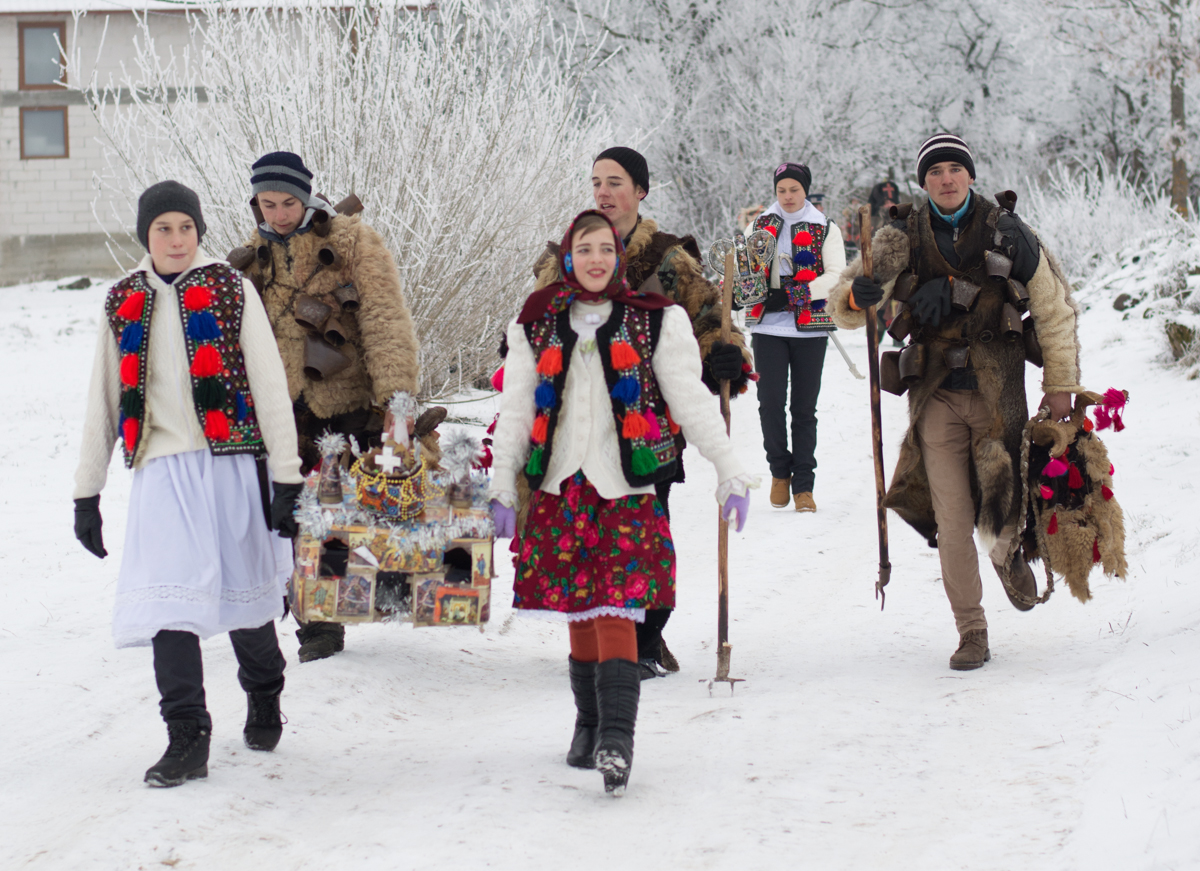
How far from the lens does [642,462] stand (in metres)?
3.78

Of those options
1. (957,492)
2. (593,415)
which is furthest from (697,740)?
(957,492)

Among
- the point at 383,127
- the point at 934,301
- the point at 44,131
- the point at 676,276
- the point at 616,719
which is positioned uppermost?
the point at 44,131

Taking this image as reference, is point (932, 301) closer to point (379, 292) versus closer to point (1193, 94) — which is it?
point (379, 292)

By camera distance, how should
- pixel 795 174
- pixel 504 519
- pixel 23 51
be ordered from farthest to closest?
1. pixel 23 51
2. pixel 795 174
3. pixel 504 519

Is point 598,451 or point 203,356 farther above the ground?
point 203,356

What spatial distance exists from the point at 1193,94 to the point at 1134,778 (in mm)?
21666

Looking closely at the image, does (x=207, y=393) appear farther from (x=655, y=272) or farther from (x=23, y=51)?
(x=23, y=51)

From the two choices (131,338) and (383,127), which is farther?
(383,127)

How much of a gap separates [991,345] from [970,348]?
8cm

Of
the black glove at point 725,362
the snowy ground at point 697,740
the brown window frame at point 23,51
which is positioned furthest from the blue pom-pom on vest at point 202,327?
the brown window frame at point 23,51

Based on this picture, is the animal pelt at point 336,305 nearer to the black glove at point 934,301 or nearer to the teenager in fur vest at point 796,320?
the black glove at point 934,301

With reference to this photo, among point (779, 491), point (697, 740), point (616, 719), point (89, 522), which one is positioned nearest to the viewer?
point (616, 719)

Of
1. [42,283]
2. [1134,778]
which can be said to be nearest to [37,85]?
[42,283]

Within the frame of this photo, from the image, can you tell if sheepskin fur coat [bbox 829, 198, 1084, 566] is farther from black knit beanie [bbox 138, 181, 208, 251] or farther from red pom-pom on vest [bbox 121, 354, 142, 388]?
red pom-pom on vest [bbox 121, 354, 142, 388]
